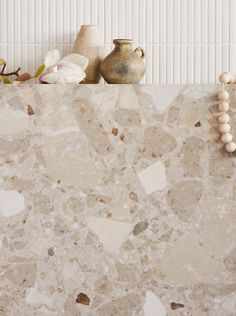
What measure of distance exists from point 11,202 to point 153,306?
1.44 ft

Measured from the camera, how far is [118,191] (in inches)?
58.0

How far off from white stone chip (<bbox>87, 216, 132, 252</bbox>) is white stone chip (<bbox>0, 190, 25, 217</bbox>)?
17 cm

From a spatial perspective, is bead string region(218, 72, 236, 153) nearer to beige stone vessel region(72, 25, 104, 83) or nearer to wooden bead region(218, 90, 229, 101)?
wooden bead region(218, 90, 229, 101)

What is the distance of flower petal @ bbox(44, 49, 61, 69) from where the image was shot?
1598mm

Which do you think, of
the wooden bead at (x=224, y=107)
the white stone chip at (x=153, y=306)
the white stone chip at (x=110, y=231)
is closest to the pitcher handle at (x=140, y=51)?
the wooden bead at (x=224, y=107)

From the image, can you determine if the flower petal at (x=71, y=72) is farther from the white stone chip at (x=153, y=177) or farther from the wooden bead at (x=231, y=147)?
the wooden bead at (x=231, y=147)

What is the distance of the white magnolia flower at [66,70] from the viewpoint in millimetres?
1493

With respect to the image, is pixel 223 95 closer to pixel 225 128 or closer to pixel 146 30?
pixel 225 128

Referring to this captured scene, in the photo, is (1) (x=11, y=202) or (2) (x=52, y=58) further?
(2) (x=52, y=58)

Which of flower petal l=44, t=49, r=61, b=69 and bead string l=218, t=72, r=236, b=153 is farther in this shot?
flower petal l=44, t=49, r=61, b=69

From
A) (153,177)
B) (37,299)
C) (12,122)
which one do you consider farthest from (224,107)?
(37,299)

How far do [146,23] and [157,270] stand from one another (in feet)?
2.45

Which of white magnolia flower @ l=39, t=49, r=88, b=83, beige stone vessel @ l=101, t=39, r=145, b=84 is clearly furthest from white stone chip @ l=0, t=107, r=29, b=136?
beige stone vessel @ l=101, t=39, r=145, b=84

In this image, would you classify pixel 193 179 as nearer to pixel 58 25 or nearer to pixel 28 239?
pixel 28 239
